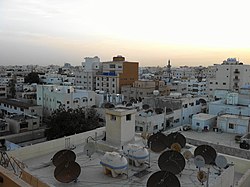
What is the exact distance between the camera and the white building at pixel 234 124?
1870 centimetres

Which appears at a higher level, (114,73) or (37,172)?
(114,73)

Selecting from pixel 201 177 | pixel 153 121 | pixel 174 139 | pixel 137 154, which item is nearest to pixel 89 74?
pixel 153 121

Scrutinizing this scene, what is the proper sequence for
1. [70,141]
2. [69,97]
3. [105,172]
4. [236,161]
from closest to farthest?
1. [105,172]
2. [236,161]
3. [70,141]
4. [69,97]

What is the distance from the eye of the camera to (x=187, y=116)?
26.8 meters

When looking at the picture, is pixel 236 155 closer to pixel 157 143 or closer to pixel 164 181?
pixel 157 143

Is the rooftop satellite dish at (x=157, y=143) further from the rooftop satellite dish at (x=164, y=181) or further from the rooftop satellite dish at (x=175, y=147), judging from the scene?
the rooftop satellite dish at (x=164, y=181)

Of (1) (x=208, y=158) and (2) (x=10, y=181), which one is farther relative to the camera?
(1) (x=208, y=158)

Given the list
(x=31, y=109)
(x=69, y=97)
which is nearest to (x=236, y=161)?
(x=69, y=97)

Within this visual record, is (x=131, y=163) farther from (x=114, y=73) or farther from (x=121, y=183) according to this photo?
(x=114, y=73)

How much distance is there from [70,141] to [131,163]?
13.7 feet

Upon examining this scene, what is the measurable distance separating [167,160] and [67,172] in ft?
10.9

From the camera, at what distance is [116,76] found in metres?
46.4

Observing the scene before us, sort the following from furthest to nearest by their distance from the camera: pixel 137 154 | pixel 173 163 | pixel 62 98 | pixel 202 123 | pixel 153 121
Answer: pixel 62 98, pixel 153 121, pixel 202 123, pixel 137 154, pixel 173 163

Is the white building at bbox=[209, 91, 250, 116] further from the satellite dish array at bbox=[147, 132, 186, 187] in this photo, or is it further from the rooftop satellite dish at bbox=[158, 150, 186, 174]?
the rooftop satellite dish at bbox=[158, 150, 186, 174]
